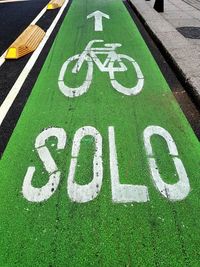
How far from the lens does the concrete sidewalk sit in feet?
20.4

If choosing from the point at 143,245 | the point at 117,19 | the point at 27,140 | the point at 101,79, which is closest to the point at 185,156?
the point at 143,245

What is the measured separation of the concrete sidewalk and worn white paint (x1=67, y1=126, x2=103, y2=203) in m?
2.10

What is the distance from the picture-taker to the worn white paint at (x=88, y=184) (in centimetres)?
352

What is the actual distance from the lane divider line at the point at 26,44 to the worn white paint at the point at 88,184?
163 inches

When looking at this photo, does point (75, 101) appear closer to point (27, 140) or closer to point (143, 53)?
point (27, 140)

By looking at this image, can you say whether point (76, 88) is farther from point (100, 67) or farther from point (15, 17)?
point (15, 17)

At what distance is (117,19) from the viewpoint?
36.6 ft

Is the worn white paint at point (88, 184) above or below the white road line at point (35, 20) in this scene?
above

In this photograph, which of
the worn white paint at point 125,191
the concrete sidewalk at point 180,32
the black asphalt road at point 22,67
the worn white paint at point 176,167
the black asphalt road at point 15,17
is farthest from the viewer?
the black asphalt road at point 15,17

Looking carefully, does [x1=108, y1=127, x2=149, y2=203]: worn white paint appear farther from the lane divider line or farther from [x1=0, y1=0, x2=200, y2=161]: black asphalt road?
the lane divider line

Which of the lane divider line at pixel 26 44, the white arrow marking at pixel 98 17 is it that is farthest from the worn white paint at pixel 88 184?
the white arrow marking at pixel 98 17

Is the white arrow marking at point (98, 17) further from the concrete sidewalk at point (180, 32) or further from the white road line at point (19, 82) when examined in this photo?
the white road line at point (19, 82)

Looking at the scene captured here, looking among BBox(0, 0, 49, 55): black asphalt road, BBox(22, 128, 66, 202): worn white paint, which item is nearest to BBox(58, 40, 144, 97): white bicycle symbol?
BBox(22, 128, 66, 202): worn white paint

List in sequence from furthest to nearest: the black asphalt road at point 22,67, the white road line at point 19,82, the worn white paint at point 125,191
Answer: the white road line at point 19,82 < the black asphalt road at point 22,67 < the worn white paint at point 125,191
